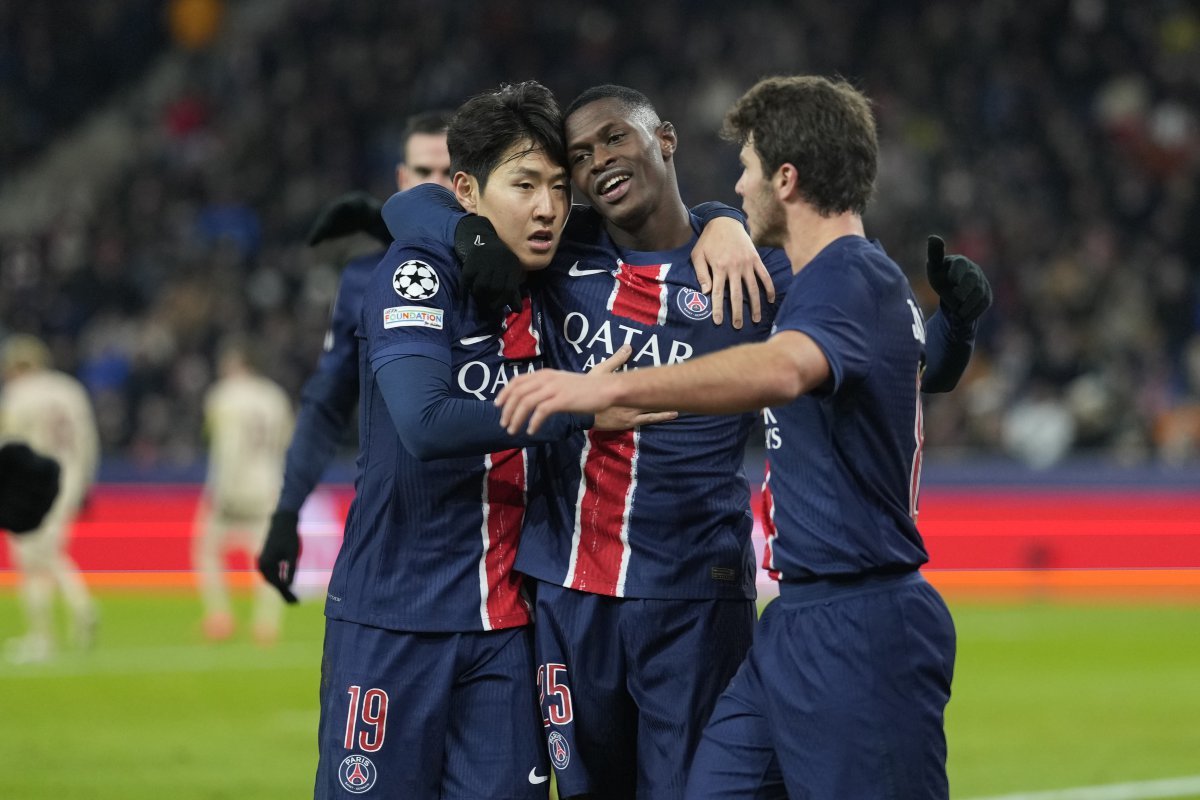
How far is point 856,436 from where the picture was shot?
4.21m

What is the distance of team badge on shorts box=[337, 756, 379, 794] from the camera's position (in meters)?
4.50

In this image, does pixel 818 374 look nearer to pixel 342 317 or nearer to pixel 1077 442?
pixel 342 317

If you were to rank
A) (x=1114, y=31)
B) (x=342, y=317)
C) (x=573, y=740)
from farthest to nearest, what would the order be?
(x=1114, y=31) → (x=342, y=317) → (x=573, y=740)

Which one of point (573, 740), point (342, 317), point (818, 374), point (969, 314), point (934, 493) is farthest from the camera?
point (934, 493)

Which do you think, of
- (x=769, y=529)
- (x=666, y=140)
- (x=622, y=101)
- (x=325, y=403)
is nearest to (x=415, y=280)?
(x=622, y=101)

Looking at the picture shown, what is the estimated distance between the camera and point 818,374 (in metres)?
3.97

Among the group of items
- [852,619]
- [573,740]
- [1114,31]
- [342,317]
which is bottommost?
[573,740]

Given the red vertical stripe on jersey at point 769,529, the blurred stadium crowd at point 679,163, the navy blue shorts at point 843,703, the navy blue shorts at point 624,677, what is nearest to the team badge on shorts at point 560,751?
the navy blue shorts at point 624,677

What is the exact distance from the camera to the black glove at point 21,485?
454 cm

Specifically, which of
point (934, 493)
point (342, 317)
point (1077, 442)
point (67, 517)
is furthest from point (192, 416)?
point (342, 317)

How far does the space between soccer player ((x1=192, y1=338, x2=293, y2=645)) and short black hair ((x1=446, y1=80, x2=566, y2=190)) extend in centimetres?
903

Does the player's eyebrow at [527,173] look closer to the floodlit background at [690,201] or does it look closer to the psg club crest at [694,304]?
the psg club crest at [694,304]

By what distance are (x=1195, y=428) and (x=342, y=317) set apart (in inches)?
479

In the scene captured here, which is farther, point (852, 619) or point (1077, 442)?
point (1077, 442)
